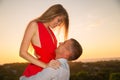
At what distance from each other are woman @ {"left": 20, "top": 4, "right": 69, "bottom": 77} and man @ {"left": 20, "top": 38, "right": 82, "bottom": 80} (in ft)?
0.14

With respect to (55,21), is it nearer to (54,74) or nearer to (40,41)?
(40,41)

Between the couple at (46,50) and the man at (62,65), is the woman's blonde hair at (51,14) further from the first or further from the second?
the man at (62,65)

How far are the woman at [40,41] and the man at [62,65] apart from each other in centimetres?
4

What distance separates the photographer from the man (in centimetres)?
124

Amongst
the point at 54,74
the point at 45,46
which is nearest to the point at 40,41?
the point at 45,46

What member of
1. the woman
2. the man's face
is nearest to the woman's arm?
the woman

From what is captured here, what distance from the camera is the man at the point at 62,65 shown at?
1240mm

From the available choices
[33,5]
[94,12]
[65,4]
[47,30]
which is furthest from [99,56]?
[47,30]

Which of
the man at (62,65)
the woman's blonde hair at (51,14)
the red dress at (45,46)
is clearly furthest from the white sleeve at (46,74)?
the woman's blonde hair at (51,14)

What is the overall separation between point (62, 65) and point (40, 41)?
0.73ft

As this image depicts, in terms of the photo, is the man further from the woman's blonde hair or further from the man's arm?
the woman's blonde hair

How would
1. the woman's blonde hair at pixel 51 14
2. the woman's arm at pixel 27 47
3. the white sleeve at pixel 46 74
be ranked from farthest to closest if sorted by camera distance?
the woman's blonde hair at pixel 51 14
the woman's arm at pixel 27 47
the white sleeve at pixel 46 74

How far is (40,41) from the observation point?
1.41 m

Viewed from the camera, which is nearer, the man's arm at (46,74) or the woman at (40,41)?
the man's arm at (46,74)
